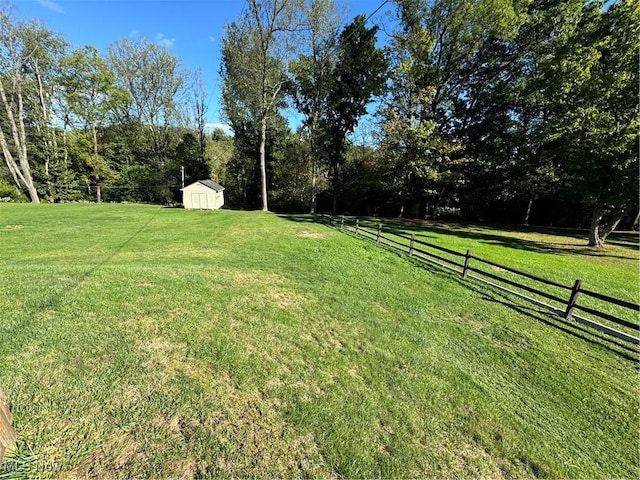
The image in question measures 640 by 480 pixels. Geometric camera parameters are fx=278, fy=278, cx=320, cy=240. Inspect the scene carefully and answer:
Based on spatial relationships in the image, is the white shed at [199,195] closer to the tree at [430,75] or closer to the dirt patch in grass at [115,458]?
the tree at [430,75]

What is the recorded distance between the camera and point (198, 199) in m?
25.9

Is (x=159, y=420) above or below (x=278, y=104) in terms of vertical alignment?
below

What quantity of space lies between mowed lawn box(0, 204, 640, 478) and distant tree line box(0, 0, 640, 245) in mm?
11599

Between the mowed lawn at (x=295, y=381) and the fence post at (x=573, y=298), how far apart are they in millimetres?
321

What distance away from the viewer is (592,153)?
37.4 feet

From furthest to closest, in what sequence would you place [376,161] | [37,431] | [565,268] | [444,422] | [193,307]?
[376,161] → [565,268] → [193,307] → [444,422] → [37,431]

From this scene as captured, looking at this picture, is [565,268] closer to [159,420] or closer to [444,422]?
[444,422]

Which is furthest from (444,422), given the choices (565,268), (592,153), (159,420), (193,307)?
(592,153)

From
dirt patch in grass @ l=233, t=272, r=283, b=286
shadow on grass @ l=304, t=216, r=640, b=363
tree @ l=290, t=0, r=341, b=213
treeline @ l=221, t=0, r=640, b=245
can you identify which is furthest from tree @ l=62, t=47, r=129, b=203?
shadow on grass @ l=304, t=216, r=640, b=363

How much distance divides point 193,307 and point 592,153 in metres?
15.6

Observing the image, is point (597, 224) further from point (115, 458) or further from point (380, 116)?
point (115, 458)

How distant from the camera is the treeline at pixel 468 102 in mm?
11922

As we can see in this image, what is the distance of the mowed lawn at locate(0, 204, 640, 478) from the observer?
2.38 m

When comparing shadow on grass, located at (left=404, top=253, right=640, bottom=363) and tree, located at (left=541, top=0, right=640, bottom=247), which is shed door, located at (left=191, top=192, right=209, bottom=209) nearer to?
shadow on grass, located at (left=404, top=253, right=640, bottom=363)
